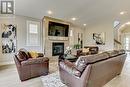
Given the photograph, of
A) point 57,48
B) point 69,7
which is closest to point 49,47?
point 57,48

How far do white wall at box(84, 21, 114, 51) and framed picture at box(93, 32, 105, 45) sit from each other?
0.24 m

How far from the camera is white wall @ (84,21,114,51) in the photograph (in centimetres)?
953

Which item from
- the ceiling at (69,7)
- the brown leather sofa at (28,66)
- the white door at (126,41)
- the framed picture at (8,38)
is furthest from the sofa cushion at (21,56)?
the white door at (126,41)

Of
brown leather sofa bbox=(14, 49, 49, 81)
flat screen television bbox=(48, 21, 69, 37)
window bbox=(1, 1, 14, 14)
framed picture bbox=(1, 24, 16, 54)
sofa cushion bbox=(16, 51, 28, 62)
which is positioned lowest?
brown leather sofa bbox=(14, 49, 49, 81)

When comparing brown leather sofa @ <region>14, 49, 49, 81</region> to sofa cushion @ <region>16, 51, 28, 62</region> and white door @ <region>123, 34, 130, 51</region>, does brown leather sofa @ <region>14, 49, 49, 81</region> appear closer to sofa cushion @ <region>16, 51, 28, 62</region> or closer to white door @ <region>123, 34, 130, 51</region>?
sofa cushion @ <region>16, 51, 28, 62</region>

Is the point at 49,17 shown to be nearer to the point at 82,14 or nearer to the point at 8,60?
the point at 82,14

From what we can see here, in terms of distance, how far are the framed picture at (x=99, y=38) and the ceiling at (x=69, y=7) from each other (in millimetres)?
2451

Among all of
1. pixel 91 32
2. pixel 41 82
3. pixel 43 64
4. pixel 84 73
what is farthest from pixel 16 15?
pixel 91 32

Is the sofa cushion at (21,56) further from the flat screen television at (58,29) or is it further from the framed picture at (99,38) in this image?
the framed picture at (99,38)

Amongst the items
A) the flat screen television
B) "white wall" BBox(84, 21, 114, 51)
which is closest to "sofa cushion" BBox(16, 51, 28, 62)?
the flat screen television

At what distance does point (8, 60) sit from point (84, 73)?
15.6 ft

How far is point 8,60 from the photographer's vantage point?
19.4ft

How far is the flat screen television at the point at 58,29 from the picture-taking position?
7070 millimetres

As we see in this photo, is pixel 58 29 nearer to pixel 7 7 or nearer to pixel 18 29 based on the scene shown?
pixel 18 29
